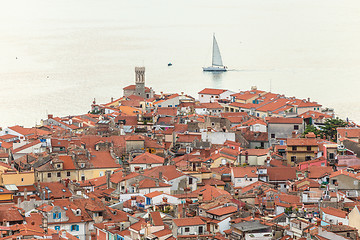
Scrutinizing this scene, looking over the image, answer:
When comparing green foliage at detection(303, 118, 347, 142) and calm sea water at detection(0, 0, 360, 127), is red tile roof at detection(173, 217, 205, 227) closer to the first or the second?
green foliage at detection(303, 118, 347, 142)

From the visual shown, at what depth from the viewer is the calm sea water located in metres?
71.4

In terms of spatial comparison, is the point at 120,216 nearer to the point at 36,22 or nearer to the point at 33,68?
the point at 33,68

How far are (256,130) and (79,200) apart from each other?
596 inches

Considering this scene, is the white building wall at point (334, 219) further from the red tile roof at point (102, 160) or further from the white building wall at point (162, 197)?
the red tile roof at point (102, 160)

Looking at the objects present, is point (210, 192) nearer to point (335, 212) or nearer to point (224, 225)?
point (224, 225)

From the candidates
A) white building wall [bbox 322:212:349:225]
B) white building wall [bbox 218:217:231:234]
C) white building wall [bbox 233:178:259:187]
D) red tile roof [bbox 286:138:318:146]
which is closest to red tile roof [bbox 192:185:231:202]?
white building wall [bbox 233:178:259:187]

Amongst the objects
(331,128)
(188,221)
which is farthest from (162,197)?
(331,128)

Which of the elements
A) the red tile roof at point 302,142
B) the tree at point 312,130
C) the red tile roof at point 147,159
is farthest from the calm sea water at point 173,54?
the red tile roof at point 147,159

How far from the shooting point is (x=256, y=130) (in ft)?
128

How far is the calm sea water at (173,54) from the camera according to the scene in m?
71.4

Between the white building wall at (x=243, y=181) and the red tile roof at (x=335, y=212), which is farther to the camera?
the white building wall at (x=243, y=181)

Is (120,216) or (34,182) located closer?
(120,216)

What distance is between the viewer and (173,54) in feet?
368

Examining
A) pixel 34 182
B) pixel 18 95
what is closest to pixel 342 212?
pixel 34 182
